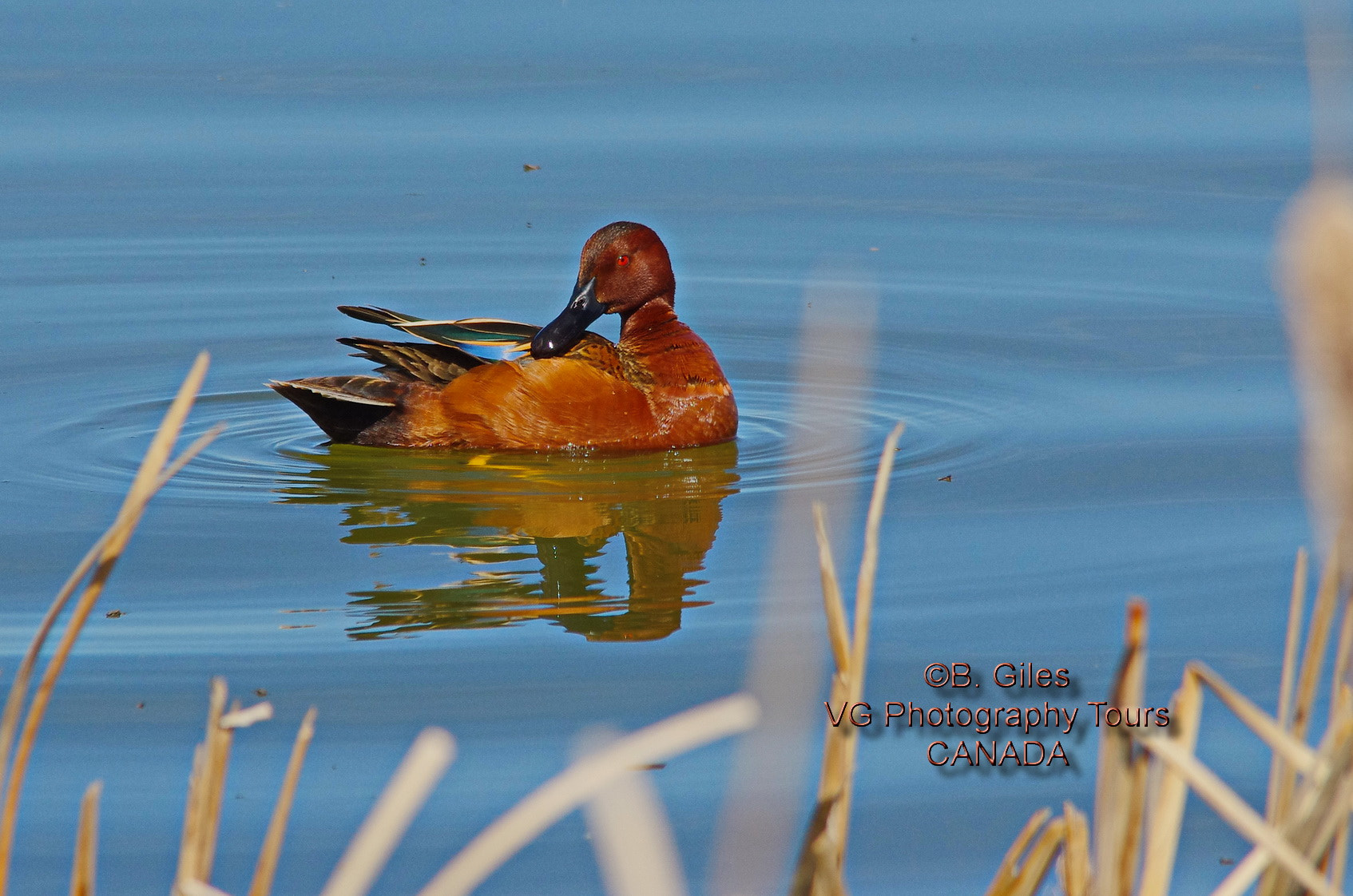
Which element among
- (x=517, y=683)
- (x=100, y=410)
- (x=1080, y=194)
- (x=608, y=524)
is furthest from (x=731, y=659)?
(x=1080, y=194)

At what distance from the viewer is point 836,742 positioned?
7.12 ft

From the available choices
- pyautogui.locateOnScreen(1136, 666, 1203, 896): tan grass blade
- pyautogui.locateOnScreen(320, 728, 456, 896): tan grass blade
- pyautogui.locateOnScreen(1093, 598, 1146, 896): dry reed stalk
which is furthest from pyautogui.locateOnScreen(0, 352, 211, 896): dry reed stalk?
pyautogui.locateOnScreen(1136, 666, 1203, 896): tan grass blade

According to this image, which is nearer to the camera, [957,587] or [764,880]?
[764,880]

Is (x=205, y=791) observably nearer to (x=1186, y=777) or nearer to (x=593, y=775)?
(x=593, y=775)

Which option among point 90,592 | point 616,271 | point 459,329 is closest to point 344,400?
point 459,329

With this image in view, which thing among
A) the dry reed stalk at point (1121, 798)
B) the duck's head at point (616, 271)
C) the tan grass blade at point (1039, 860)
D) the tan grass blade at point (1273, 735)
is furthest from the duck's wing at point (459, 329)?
the tan grass blade at point (1273, 735)

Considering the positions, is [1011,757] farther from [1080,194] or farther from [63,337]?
[1080,194]

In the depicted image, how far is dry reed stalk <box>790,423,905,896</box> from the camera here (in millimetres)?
2059

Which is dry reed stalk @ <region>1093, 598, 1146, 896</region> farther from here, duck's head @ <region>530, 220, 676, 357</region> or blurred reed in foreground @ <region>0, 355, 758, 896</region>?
duck's head @ <region>530, 220, 676, 357</region>

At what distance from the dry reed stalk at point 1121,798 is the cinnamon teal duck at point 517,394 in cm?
443

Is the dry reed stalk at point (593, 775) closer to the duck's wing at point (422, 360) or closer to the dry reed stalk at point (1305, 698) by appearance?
the dry reed stalk at point (1305, 698)

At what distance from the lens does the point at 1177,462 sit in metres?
6.07

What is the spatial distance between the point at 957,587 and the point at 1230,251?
4.44 m

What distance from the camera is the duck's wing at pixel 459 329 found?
6.40m
